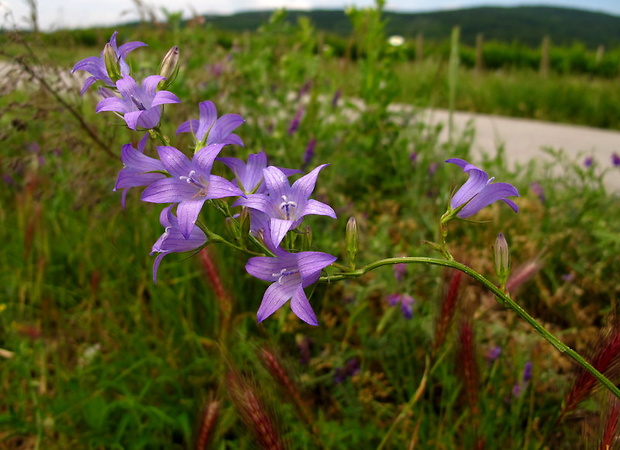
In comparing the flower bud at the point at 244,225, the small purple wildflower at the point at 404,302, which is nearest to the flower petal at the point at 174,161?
the flower bud at the point at 244,225

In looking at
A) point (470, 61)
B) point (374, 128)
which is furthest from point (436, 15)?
point (374, 128)

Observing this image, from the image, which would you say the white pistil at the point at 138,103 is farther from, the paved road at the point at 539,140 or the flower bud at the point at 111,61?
the paved road at the point at 539,140

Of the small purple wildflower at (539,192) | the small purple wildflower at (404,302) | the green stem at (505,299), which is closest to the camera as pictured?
the green stem at (505,299)

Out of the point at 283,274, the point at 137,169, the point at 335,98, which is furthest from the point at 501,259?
the point at 335,98

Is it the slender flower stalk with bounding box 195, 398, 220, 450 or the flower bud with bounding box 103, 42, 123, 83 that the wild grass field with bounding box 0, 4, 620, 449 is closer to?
the slender flower stalk with bounding box 195, 398, 220, 450

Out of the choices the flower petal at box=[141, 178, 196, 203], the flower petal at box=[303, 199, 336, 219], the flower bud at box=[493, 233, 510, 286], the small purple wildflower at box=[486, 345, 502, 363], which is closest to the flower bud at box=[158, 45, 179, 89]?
the flower petal at box=[141, 178, 196, 203]

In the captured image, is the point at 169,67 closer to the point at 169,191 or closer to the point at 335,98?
the point at 169,191
